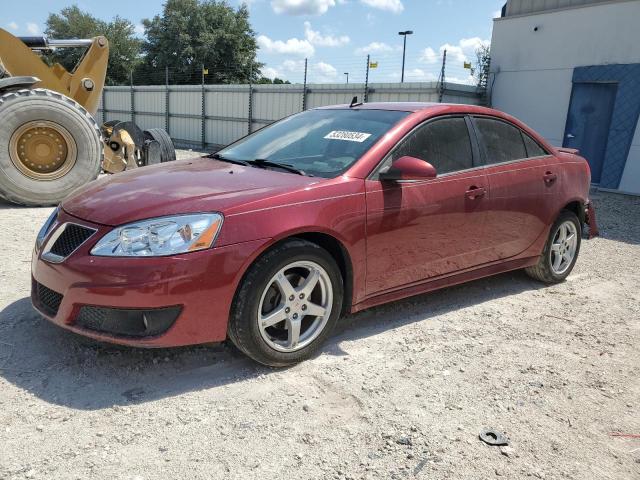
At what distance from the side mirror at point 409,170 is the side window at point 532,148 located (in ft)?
5.57

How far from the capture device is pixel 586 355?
3.61 m

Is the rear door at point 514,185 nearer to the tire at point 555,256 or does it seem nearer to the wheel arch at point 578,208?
the tire at point 555,256

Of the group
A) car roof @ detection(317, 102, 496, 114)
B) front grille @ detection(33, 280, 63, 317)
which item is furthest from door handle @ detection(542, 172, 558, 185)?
front grille @ detection(33, 280, 63, 317)

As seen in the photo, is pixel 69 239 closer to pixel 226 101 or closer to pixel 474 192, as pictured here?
pixel 474 192

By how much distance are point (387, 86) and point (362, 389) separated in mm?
12281

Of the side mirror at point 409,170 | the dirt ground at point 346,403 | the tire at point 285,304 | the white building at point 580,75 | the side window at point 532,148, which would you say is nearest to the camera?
the dirt ground at point 346,403

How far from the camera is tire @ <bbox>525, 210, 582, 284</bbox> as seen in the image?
16.0ft

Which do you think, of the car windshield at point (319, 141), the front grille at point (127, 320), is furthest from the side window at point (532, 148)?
the front grille at point (127, 320)

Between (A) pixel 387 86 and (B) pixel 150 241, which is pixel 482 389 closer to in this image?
(B) pixel 150 241

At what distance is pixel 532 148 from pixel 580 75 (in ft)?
29.5

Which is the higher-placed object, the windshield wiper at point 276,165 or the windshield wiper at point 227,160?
the windshield wiper at point 276,165

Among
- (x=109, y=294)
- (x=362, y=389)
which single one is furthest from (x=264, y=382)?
(x=109, y=294)

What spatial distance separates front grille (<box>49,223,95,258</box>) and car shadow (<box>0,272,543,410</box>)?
642 millimetres

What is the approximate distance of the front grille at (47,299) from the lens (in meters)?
2.93
